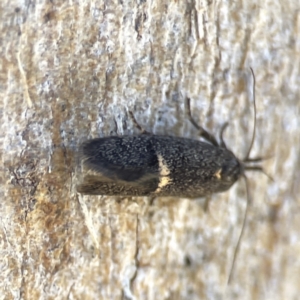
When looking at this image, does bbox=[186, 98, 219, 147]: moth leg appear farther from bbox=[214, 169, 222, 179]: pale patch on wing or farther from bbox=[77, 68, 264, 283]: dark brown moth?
bbox=[214, 169, 222, 179]: pale patch on wing

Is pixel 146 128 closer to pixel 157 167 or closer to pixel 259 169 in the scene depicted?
pixel 157 167

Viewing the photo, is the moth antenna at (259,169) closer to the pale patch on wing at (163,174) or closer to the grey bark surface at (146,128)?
the grey bark surface at (146,128)

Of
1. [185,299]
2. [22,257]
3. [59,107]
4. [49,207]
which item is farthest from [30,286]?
[59,107]

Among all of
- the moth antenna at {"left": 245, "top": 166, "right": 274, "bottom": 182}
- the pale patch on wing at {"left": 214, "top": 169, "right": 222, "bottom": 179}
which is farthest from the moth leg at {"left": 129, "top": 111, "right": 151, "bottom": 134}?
the moth antenna at {"left": 245, "top": 166, "right": 274, "bottom": 182}

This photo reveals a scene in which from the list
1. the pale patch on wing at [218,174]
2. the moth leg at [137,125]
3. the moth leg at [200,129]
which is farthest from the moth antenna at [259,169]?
the moth leg at [137,125]

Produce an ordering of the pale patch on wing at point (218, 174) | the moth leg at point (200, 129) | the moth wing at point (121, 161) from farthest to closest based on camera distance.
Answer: the moth leg at point (200, 129), the pale patch on wing at point (218, 174), the moth wing at point (121, 161)

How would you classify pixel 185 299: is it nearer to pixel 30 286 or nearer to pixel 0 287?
pixel 30 286

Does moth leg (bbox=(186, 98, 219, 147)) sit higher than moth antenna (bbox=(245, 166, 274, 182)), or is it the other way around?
moth leg (bbox=(186, 98, 219, 147))
